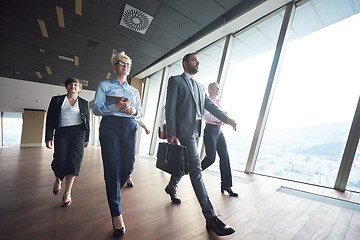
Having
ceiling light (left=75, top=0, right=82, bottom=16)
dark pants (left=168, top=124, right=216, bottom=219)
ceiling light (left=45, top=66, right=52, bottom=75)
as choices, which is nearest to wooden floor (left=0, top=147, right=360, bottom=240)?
dark pants (left=168, top=124, right=216, bottom=219)

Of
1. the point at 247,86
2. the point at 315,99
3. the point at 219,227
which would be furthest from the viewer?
the point at 247,86

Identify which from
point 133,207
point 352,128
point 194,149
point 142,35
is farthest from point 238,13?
point 133,207

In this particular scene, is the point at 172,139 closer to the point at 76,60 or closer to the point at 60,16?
the point at 60,16

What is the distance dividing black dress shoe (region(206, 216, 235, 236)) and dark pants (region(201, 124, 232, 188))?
0.95m

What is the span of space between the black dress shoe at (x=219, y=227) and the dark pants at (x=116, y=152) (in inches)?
27.2

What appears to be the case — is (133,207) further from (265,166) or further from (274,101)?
(274,101)

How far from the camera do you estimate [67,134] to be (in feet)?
6.02

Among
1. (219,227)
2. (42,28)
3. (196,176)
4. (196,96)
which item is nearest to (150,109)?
(42,28)

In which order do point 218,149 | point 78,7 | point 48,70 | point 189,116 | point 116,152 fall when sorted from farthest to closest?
point 48,70
point 78,7
point 218,149
point 189,116
point 116,152

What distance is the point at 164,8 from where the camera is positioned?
11.4 ft

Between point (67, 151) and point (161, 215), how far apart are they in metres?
1.19

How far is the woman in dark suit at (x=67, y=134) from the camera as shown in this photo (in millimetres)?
1803

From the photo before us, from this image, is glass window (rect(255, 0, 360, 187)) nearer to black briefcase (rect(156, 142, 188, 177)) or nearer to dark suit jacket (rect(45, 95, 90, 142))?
black briefcase (rect(156, 142, 188, 177))

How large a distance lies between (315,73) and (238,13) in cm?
198
